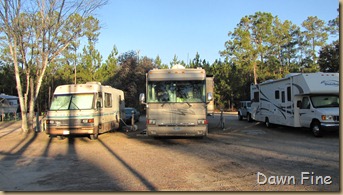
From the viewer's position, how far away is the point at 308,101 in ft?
50.0

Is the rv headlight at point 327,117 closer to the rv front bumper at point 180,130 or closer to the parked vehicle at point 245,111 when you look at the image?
the rv front bumper at point 180,130

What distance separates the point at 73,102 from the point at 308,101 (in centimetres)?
1087

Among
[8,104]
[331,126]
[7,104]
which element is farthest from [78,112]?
[8,104]

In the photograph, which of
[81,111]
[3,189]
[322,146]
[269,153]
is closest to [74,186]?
[3,189]

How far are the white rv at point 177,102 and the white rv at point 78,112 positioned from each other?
2.68 m

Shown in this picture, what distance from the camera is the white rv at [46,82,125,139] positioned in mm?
14453

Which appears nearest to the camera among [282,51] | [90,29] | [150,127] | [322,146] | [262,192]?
[262,192]

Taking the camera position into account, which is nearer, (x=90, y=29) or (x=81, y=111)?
(x=81, y=111)

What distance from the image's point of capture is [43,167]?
9.07m

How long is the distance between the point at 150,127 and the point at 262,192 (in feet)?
25.2

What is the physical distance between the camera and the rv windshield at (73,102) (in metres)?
14.8

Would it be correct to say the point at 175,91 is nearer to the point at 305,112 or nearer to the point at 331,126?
the point at 305,112

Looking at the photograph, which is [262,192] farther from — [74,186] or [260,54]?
[260,54]

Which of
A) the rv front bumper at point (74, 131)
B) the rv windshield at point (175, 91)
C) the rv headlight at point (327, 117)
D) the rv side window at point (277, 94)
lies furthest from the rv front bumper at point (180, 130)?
the rv side window at point (277, 94)
